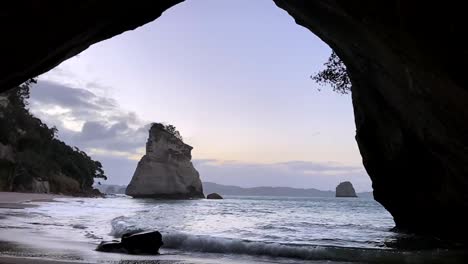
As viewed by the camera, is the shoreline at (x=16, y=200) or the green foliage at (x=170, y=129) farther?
the green foliage at (x=170, y=129)

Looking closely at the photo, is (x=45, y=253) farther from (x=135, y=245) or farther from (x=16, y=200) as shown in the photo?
(x=16, y=200)

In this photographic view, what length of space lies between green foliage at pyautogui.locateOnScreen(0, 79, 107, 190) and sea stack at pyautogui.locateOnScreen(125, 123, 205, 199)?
54.2 ft

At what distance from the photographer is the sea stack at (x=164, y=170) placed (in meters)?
107

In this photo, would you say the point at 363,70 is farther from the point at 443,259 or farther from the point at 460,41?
the point at 460,41

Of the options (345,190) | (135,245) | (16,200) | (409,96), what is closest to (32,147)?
(16,200)

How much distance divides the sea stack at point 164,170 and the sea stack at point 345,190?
67.0m

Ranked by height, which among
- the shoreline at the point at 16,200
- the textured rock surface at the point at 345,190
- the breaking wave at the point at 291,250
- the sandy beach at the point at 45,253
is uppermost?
the textured rock surface at the point at 345,190

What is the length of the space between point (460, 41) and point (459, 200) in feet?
23.6

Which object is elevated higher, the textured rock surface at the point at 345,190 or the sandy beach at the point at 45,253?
the textured rock surface at the point at 345,190

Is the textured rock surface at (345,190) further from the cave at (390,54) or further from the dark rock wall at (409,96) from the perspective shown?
the cave at (390,54)

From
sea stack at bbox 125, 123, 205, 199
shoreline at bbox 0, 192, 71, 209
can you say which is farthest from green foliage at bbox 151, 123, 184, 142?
shoreline at bbox 0, 192, 71, 209

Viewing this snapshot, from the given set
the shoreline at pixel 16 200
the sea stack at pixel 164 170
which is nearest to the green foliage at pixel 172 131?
the sea stack at pixel 164 170

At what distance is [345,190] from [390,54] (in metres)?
160

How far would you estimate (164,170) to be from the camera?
106812 millimetres
